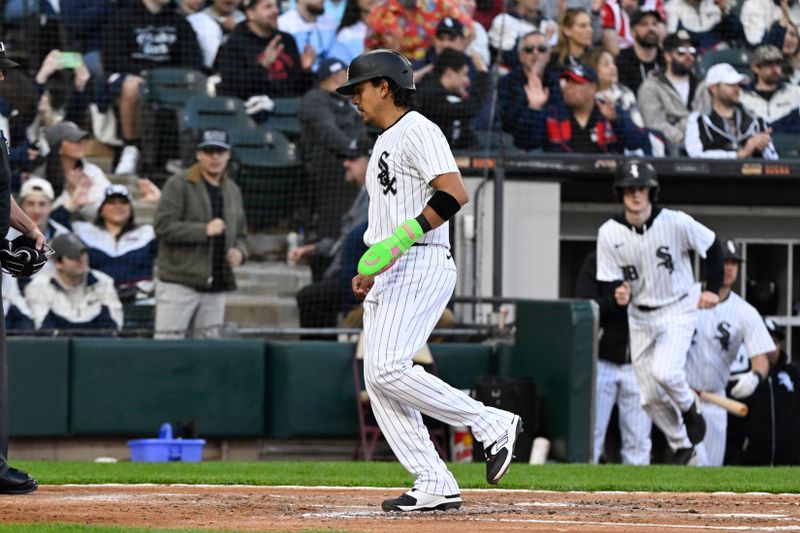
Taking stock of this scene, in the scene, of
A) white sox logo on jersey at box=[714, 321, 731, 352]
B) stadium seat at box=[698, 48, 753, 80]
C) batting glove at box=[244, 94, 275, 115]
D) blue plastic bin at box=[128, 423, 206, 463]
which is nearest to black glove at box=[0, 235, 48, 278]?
blue plastic bin at box=[128, 423, 206, 463]

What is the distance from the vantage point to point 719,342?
11.1 m

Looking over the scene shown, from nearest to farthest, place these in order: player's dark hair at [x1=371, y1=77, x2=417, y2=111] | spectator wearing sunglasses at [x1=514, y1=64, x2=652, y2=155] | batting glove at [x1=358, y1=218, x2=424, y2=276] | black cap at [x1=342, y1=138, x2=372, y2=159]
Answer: batting glove at [x1=358, y1=218, x2=424, y2=276], player's dark hair at [x1=371, y1=77, x2=417, y2=111], black cap at [x1=342, y1=138, x2=372, y2=159], spectator wearing sunglasses at [x1=514, y1=64, x2=652, y2=155]

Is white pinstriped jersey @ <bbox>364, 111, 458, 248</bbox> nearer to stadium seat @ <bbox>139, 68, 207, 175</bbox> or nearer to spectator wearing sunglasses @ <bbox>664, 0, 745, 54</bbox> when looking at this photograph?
stadium seat @ <bbox>139, 68, 207, 175</bbox>

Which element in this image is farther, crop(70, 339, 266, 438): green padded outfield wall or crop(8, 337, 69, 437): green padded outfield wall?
crop(70, 339, 266, 438): green padded outfield wall

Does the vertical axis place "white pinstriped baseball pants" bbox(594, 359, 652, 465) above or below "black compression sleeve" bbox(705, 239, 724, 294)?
below

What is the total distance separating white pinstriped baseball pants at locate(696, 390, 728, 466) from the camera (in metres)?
10.9

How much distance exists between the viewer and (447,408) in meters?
5.37

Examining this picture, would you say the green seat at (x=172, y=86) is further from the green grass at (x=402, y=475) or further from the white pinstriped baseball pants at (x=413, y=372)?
the white pinstriped baseball pants at (x=413, y=372)

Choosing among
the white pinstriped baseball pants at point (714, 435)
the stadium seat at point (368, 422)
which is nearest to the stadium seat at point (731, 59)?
the white pinstriped baseball pants at point (714, 435)

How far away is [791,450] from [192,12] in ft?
20.9

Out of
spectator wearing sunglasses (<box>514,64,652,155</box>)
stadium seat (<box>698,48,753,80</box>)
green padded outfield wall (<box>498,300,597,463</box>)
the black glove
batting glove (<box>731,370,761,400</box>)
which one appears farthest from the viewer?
stadium seat (<box>698,48,753,80</box>)

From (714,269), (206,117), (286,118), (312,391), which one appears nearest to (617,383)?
(714,269)

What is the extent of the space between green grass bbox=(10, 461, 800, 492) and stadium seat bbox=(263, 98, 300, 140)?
3965 mm

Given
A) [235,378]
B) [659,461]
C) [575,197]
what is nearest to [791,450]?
[659,461]
